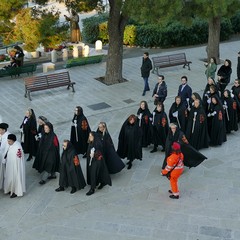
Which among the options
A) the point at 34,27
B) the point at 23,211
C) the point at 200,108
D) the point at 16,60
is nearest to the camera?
the point at 23,211

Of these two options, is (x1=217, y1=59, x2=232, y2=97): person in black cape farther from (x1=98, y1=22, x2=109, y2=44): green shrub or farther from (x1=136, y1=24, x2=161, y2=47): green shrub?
(x1=98, y1=22, x2=109, y2=44): green shrub

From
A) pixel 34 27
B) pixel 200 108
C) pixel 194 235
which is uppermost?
pixel 34 27

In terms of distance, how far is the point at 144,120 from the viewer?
42.3 ft

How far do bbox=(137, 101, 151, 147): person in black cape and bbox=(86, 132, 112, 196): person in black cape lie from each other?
7.34ft

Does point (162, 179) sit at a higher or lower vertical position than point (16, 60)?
lower

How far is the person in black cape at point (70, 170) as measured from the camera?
1062 centimetres

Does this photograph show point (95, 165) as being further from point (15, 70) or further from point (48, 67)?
point (48, 67)

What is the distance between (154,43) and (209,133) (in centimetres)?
1243

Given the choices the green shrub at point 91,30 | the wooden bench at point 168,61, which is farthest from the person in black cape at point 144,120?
the green shrub at point 91,30

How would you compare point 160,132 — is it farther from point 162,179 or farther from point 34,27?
point 34,27

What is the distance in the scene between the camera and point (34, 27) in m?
17.1

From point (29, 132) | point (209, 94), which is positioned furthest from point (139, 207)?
point (209, 94)

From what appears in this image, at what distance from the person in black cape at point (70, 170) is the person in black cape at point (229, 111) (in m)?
5.19

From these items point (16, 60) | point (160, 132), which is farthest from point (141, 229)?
point (16, 60)
